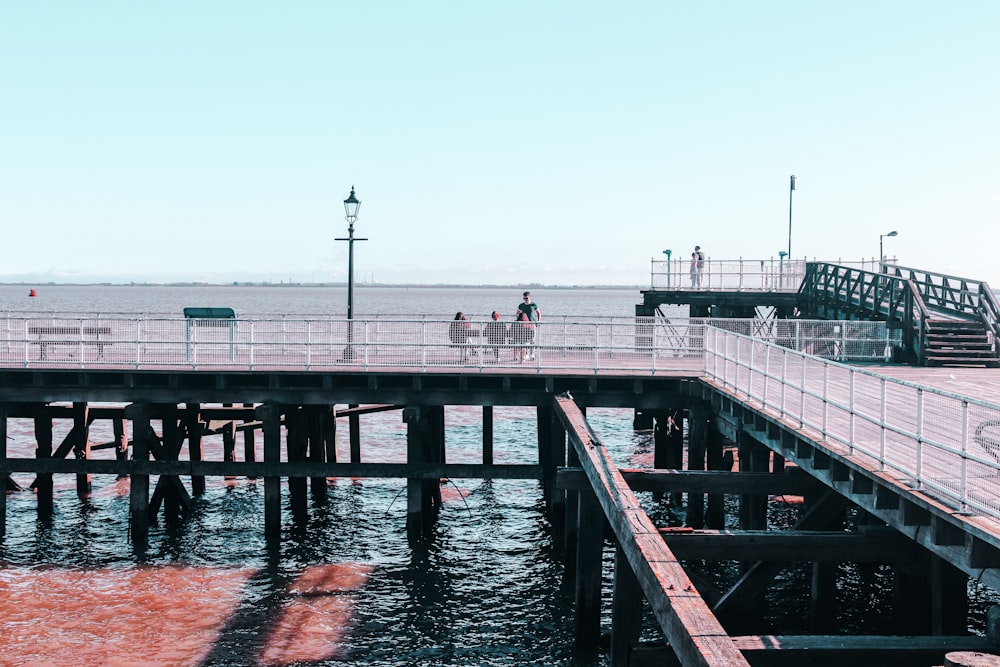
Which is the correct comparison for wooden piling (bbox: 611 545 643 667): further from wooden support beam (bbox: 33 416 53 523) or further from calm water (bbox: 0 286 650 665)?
wooden support beam (bbox: 33 416 53 523)

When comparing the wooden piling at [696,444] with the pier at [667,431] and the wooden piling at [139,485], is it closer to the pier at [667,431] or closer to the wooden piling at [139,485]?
the pier at [667,431]

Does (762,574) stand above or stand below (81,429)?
below

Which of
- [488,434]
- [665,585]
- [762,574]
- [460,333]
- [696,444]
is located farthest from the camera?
[488,434]

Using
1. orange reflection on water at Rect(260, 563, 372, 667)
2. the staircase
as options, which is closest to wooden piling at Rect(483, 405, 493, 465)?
orange reflection on water at Rect(260, 563, 372, 667)

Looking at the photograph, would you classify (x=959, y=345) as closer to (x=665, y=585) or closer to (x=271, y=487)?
(x=271, y=487)

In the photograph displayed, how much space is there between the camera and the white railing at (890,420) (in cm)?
934

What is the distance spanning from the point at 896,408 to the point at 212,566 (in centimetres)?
1265

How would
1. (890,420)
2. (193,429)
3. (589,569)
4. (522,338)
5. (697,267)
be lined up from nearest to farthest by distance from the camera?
1. (890,420)
2. (589,569)
3. (522,338)
4. (193,429)
5. (697,267)

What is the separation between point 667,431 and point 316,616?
1197cm

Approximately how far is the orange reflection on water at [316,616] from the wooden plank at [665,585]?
5115mm

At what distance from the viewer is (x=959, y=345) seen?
78.9 feet

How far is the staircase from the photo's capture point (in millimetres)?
23531

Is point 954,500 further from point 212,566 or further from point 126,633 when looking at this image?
point 212,566

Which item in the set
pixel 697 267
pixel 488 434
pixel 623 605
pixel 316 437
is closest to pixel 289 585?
pixel 316 437
